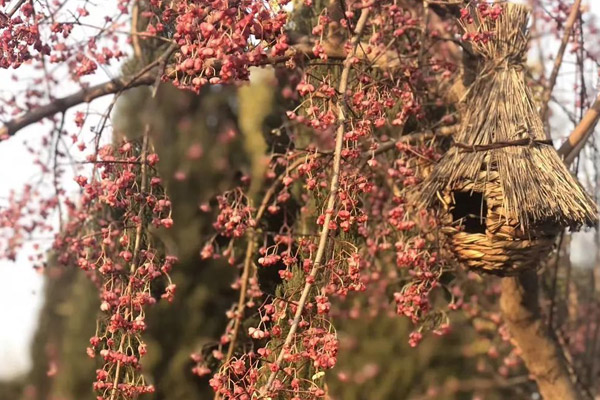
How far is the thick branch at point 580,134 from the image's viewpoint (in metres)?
2.93

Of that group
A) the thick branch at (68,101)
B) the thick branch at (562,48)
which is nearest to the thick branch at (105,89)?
the thick branch at (68,101)

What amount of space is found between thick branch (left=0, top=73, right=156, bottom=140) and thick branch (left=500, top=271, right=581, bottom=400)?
5.36ft

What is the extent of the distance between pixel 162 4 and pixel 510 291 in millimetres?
1802

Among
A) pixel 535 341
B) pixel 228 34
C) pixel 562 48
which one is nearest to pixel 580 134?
pixel 562 48

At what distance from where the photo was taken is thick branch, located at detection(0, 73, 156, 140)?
109 inches

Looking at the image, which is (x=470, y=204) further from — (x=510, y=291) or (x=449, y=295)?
(x=510, y=291)

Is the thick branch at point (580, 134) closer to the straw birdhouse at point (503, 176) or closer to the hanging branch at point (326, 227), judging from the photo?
the straw birdhouse at point (503, 176)

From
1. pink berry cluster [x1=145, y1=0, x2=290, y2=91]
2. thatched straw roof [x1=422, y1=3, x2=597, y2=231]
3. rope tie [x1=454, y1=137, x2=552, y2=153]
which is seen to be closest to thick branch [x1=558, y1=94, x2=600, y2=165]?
thatched straw roof [x1=422, y1=3, x2=597, y2=231]

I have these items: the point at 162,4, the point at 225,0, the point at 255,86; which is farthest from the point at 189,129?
the point at 225,0

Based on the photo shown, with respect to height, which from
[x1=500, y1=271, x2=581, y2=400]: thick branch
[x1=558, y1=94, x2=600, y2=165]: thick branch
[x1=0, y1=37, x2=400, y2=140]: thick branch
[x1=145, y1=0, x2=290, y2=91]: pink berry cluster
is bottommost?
[x1=500, y1=271, x2=581, y2=400]: thick branch

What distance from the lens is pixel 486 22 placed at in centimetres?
260

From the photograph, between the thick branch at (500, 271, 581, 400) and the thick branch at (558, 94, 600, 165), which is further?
the thick branch at (500, 271, 581, 400)

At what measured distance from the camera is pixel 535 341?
339 centimetres

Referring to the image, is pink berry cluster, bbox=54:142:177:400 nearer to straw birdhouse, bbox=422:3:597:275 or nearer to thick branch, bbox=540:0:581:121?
straw birdhouse, bbox=422:3:597:275
